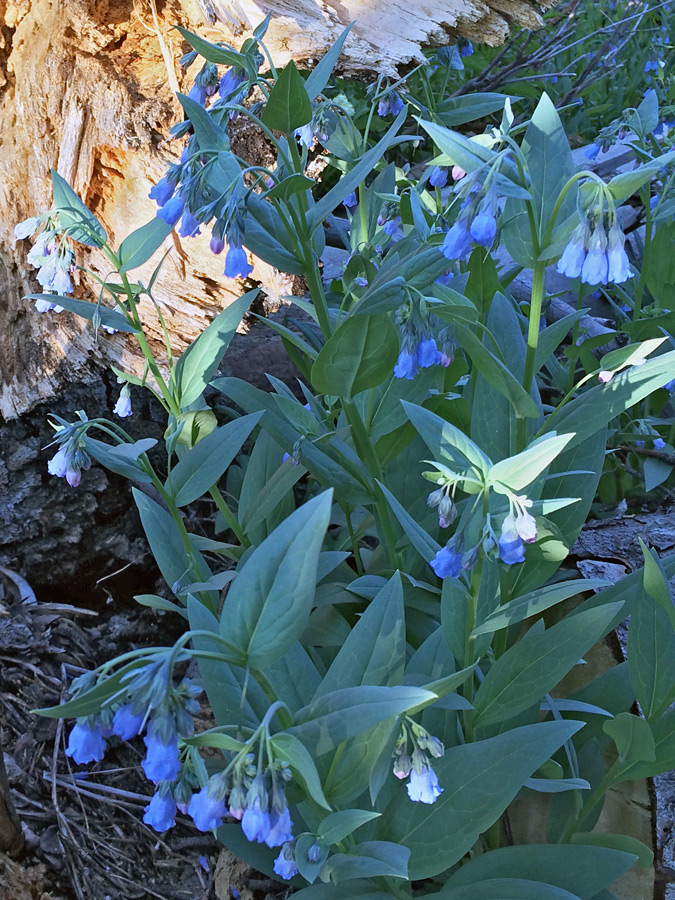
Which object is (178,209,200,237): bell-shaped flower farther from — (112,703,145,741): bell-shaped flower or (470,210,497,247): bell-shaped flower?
A: (112,703,145,741): bell-shaped flower

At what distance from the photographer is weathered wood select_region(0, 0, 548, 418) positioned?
2145 mm

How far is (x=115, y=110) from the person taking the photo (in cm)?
218

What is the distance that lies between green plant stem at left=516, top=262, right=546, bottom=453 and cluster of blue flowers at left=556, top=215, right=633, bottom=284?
95 mm

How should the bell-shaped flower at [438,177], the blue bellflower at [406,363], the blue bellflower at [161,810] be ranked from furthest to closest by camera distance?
the bell-shaped flower at [438,177], the blue bellflower at [406,363], the blue bellflower at [161,810]

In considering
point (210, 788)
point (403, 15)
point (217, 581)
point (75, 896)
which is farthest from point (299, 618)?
point (403, 15)

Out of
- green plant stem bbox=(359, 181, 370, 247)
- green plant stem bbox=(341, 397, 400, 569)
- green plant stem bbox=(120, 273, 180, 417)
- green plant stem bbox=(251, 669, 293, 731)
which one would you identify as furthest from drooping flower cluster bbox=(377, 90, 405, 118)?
green plant stem bbox=(251, 669, 293, 731)

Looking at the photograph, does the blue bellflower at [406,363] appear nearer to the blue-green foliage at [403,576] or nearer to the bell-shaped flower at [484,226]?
the blue-green foliage at [403,576]

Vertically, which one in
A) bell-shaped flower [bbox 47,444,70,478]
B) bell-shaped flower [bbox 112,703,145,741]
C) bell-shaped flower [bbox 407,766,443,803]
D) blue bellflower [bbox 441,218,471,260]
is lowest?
bell-shaped flower [bbox 407,766,443,803]

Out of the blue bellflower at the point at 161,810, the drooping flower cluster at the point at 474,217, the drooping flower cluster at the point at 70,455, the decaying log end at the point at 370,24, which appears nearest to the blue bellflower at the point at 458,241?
the drooping flower cluster at the point at 474,217

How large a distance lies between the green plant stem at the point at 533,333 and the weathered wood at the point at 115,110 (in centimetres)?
113

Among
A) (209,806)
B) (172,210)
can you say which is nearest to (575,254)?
(172,210)

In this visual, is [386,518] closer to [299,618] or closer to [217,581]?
[217,581]

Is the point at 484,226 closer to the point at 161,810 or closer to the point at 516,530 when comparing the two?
the point at 516,530

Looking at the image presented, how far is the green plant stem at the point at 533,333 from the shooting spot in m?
1.29
